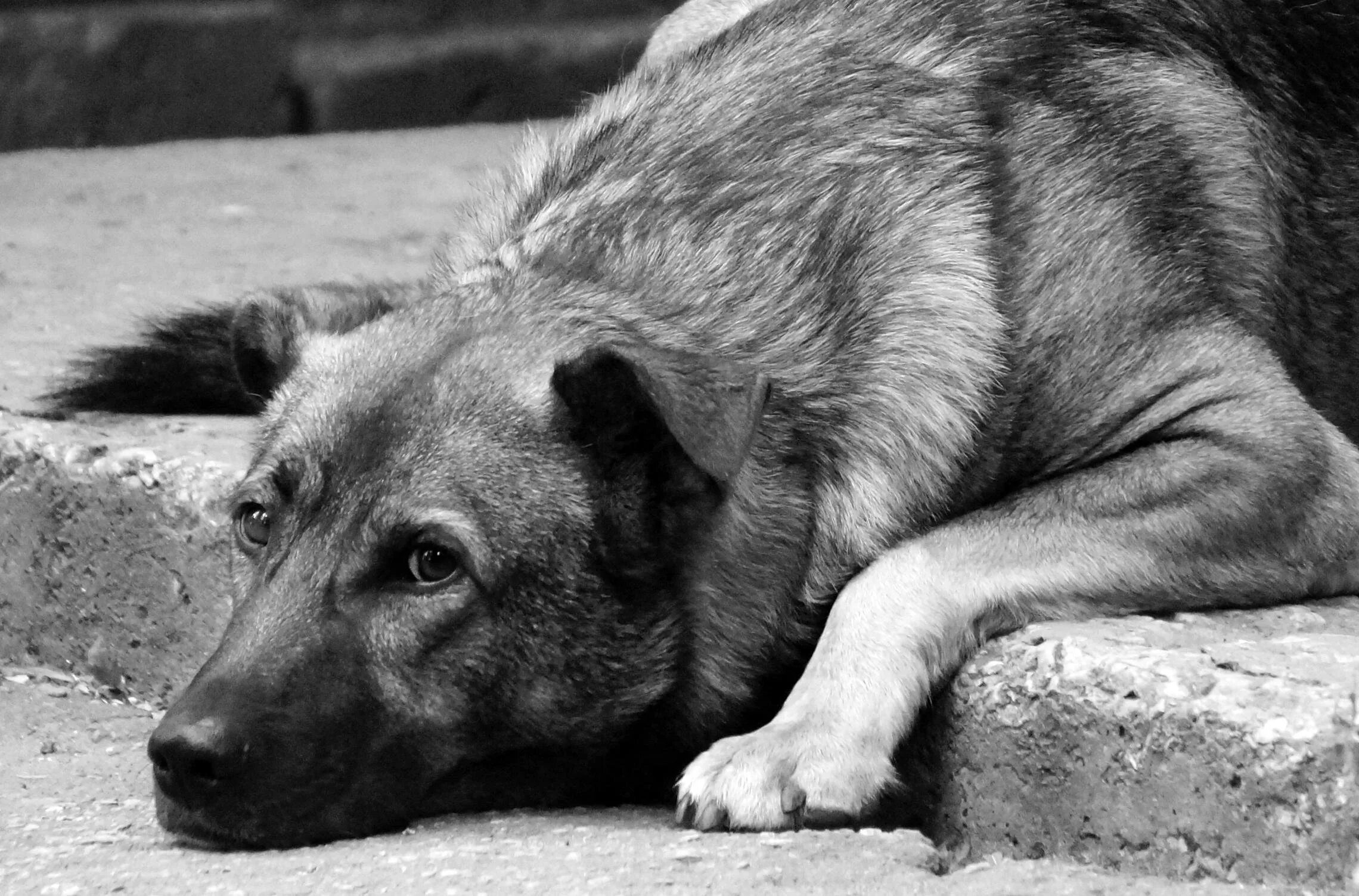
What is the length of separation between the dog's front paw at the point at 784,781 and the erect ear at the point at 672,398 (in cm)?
45

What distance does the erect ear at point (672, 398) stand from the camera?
122 inches

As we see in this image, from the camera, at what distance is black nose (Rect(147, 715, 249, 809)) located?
2945 millimetres

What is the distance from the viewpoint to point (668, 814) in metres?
3.39

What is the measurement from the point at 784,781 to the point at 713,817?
13 cm

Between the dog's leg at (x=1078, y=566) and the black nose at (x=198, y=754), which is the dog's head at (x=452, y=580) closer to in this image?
the black nose at (x=198, y=754)

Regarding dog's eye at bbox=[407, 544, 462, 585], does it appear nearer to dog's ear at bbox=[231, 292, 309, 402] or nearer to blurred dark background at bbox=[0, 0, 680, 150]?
dog's ear at bbox=[231, 292, 309, 402]

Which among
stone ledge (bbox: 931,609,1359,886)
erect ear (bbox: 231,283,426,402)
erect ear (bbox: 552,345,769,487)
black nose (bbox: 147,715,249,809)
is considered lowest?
stone ledge (bbox: 931,609,1359,886)

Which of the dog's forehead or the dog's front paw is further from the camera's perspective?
the dog's forehead

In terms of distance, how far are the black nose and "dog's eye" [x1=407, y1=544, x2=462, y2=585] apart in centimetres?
41

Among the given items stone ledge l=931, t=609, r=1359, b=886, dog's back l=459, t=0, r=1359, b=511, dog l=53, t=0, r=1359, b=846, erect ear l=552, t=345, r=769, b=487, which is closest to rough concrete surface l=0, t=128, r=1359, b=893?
stone ledge l=931, t=609, r=1359, b=886

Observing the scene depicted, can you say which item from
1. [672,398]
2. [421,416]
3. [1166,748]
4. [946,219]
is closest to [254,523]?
[421,416]

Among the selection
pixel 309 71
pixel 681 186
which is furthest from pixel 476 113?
pixel 681 186

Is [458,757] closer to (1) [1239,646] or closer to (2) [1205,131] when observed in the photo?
(1) [1239,646]

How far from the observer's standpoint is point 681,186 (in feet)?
12.1
